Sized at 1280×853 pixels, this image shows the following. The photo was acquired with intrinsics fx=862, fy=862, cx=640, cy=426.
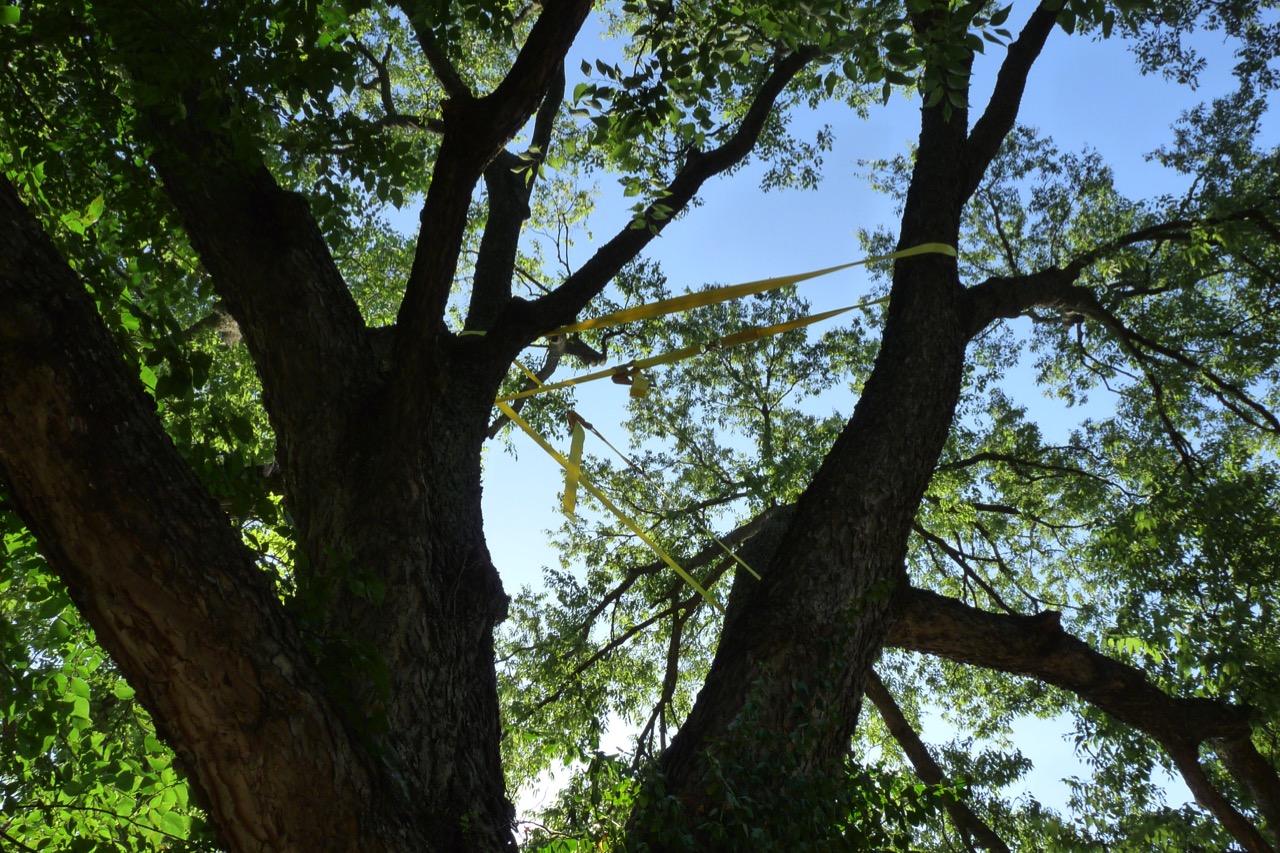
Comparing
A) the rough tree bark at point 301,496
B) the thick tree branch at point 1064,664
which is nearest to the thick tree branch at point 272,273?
the rough tree bark at point 301,496

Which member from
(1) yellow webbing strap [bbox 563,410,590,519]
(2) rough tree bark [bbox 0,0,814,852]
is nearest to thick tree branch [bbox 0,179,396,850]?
(2) rough tree bark [bbox 0,0,814,852]

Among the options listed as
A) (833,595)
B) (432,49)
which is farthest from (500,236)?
(833,595)

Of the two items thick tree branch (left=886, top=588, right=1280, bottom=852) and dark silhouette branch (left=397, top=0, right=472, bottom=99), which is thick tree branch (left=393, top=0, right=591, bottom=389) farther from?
thick tree branch (left=886, top=588, right=1280, bottom=852)

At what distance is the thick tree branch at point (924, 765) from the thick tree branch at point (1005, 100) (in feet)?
9.24

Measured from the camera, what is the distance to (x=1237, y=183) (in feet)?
24.1

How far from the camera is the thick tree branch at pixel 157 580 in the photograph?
1.72 metres

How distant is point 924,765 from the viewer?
4.90m

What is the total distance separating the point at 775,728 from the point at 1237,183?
23.7 ft

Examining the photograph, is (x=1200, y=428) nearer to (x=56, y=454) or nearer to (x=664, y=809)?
(x=664, y=809)

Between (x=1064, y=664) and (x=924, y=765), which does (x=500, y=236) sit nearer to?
(x=1064, y=664)

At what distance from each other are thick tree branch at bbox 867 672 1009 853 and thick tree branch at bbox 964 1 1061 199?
2817 mm

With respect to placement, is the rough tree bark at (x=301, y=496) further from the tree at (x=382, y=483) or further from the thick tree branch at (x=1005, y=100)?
the thick tree branch at (x=1005, y=100)

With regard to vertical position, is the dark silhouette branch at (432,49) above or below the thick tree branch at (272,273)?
above

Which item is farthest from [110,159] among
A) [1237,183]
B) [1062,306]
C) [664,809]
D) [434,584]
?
[1237,183]
